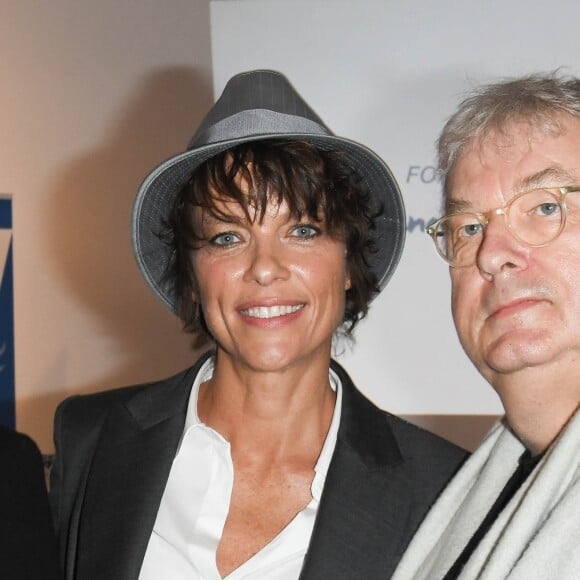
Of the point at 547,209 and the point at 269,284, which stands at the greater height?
the point at 547,209

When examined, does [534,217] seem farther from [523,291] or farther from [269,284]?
[269,284]

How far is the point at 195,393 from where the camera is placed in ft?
6.45

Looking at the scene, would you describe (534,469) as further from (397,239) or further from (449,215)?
(397,239)

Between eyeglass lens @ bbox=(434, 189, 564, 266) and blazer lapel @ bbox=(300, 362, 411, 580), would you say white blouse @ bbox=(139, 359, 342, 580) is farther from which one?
eyeglass lens @ bbox=(434, 189, 564, 266)

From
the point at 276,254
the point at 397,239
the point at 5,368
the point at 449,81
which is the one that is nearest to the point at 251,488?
the point at 276,254

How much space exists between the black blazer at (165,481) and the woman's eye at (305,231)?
0.33 metres

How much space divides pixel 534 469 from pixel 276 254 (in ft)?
2.09

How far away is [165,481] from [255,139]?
26.0 inches

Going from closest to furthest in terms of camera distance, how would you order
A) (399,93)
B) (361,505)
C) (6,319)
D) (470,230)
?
(470,230) < (361,505) < (399,93) < (6,319)

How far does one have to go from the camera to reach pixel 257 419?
6.27 feet

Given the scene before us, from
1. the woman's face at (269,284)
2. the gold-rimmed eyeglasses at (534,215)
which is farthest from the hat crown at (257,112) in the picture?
the gold-rimmed eyeglasses at (534,215)

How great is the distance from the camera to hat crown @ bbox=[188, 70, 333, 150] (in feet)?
5.91

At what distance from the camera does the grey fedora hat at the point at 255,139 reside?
1.81m

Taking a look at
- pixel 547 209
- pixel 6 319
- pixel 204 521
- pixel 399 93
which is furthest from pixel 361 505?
pixel 6 319
